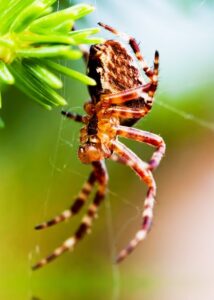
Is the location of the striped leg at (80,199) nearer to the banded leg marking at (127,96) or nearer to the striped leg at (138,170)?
the striped leg at (138,170)

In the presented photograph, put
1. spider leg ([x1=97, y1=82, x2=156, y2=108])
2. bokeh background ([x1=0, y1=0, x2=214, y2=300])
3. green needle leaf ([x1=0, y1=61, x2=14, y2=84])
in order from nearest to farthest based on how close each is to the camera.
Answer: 1. green needle leaf ([x1=0, y1=61, x2=14, y2=84])
2. spider leg ([x1=97, y1=82, x2=156, y2=108])
3. bokeh background ([x1=0, y1=0, x2=214, y2=300])

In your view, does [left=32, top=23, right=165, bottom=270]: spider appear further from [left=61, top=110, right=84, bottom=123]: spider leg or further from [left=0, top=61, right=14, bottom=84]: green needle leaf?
[left=0, top=61, right=14, bottom=84]: green needle leaf

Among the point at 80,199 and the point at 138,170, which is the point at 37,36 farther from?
the point at 80,199

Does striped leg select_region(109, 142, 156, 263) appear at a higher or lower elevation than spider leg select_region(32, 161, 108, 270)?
higher

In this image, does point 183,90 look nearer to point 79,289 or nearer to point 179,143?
point 79,289

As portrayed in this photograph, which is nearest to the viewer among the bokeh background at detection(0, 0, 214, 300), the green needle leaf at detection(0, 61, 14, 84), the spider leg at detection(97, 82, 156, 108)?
the green needle leaf at detection(0, 61, 14, 84)

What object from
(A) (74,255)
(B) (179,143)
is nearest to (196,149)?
(B) (179,143)

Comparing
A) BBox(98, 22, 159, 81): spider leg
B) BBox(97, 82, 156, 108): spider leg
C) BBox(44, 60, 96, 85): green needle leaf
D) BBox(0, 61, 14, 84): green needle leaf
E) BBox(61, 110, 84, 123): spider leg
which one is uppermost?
BBox(0, 61, 14, 84): green needle leaf

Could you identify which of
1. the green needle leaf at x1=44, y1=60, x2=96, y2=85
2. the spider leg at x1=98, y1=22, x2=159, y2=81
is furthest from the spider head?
the green needle leaf at x1=44, y1=60, x2=96, y2=85
